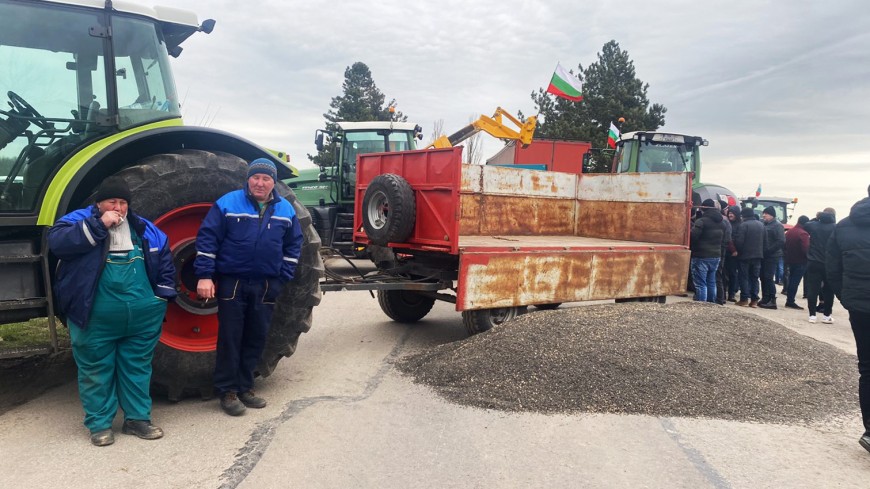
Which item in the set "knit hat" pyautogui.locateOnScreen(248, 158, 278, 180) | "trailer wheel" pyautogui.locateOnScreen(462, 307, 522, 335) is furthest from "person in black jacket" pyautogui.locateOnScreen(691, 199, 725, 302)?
"knit hat" pyautogui.locateOnScreen(248, 158, 278, 180)

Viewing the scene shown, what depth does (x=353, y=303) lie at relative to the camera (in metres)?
8.99

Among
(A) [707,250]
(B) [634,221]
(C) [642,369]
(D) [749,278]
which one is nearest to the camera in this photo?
(C) [642,369]

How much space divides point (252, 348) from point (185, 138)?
1.60m

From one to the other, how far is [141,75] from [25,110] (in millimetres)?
791

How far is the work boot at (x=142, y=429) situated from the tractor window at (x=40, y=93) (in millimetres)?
1530

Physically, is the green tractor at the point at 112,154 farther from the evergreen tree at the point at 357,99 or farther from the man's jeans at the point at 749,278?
the evergreen tree at the point at 357,99

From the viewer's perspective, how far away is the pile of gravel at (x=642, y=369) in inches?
173

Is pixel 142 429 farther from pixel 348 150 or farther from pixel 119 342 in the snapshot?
pixel 348 150

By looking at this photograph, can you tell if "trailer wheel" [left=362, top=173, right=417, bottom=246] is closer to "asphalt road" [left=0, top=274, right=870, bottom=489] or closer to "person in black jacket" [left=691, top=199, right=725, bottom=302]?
"asphalt road" [left=0, top=274, right=870, bottom=489]

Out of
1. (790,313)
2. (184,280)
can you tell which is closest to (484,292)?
(184,280)

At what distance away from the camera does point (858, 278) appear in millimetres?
3820

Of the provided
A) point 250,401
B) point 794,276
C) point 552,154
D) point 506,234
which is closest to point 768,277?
point 794,276

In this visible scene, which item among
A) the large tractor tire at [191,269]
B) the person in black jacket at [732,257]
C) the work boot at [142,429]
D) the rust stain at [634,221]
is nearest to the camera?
the work boot at [142,429]

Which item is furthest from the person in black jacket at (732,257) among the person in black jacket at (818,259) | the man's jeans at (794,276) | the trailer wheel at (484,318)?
the trailer wheel at (484,318)
